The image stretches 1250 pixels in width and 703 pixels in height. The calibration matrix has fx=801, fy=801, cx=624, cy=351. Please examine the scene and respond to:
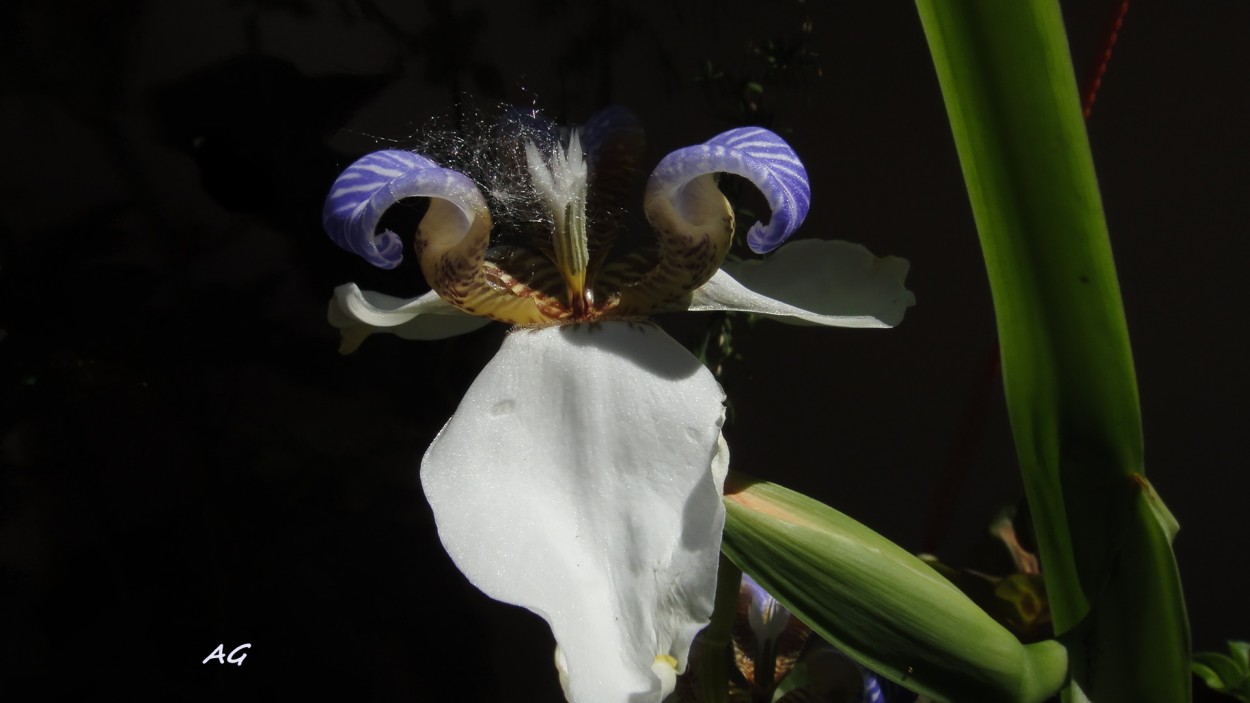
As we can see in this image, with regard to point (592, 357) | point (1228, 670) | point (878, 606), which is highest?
point (592, 357)

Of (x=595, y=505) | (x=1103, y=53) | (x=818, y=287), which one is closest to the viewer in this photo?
(x=595, y=505)

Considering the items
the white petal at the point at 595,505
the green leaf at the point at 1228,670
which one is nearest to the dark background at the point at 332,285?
the green leaf at the point at 1228,670

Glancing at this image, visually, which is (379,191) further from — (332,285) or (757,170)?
(332,285)

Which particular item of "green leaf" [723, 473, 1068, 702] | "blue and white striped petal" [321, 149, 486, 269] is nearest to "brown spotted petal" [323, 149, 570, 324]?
"blue and white striped petal" [321, 149, 486, 269]

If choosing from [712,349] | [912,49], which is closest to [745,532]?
[712,349]

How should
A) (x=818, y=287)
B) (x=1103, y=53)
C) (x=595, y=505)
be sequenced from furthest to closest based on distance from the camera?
1. (x=1103, y=53)
2. (x=818, y=287)
3. (x=595, y=505)

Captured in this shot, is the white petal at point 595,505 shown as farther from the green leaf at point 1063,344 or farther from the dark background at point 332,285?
the dark background at point 332,285

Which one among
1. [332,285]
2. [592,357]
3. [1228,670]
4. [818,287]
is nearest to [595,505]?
[592,357]

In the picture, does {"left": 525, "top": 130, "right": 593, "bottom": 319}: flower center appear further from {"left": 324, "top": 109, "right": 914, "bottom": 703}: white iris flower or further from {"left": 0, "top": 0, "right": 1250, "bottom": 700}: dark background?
{"left": 0, "top": 0, "right": 1250, "bottom": 700}: dark background
